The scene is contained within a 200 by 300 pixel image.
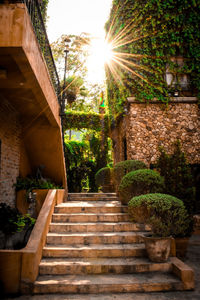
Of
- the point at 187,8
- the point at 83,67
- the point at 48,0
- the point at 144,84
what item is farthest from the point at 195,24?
the point at 83,67

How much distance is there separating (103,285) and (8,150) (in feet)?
14.4

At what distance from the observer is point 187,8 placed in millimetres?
8570

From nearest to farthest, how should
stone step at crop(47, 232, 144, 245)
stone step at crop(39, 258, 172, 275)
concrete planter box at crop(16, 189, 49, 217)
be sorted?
stone step at crop(39, 258, 172, 275), stone step at crop(47, 232, 144, 245), concrete planter box at crop(16, 189, 49, 217)

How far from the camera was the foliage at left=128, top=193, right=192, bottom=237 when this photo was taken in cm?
375

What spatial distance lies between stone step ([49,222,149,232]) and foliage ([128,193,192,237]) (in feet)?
3.05

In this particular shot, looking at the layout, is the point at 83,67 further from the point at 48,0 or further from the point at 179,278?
the point at 179,278

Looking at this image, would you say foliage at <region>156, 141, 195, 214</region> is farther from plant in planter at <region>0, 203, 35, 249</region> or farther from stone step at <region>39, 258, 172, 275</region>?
plant in planter at <region>0, 203, 35, 249</region>

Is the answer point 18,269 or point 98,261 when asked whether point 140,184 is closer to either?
point 98,261

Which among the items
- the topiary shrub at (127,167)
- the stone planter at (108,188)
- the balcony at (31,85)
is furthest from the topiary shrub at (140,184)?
the stone planter at (108,188)

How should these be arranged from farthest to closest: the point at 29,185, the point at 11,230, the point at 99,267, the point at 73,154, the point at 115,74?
the point at 73,154, the point at 115,74, the point at 29,185, the point at 11,230, the point at 99,267

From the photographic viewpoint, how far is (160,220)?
3.77m

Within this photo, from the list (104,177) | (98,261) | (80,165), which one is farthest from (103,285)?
(80,165)

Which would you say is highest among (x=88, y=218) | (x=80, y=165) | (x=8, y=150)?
(x=8, y=150)

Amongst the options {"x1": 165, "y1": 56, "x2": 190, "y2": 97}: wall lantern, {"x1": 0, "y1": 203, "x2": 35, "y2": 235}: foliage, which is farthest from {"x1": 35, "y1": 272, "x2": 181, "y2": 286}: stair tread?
{"x1": 165, "y1": 56, "x2": 190, "y2": 97}: wall lantern
